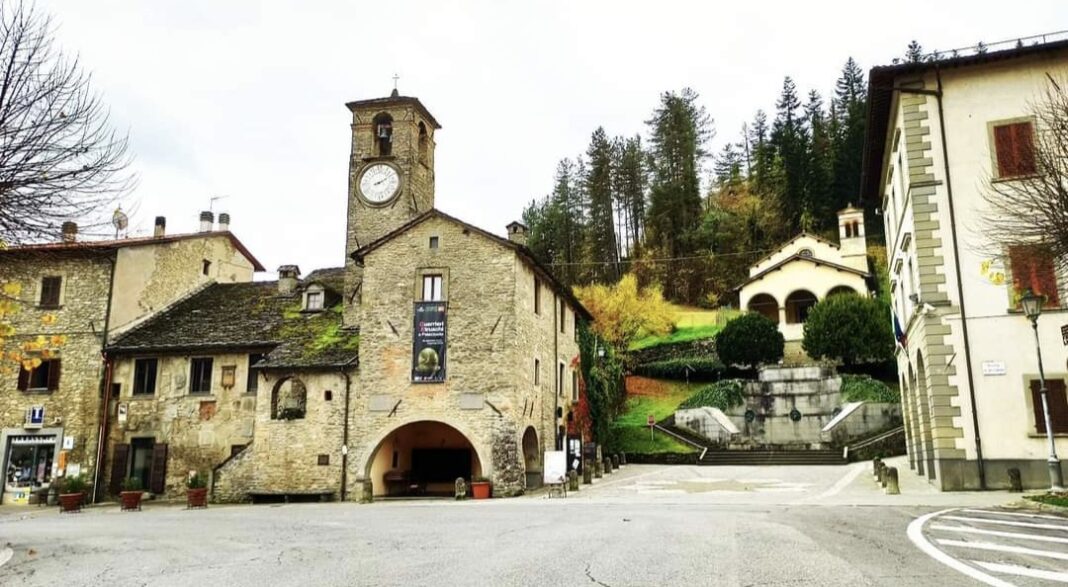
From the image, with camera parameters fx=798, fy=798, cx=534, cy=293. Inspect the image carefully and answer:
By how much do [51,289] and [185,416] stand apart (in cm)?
789

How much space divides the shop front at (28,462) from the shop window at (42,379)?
1555 mm

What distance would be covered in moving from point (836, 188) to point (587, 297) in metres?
26.3

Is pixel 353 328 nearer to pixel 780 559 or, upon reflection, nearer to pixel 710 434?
pixel 710 434

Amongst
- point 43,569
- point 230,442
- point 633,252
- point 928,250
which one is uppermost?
point 633,252

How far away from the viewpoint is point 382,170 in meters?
31.7

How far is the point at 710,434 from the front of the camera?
38.4 m

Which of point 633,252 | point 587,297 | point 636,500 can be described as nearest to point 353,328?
point 636,500

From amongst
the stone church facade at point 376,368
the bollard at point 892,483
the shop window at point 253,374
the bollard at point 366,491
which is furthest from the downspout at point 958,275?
the shop window at point 253,374

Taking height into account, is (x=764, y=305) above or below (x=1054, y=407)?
above

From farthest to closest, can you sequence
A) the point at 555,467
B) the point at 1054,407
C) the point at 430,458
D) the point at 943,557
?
the point at 430,458
the point at 555,467
the point at 1054,407
the point at 943,557

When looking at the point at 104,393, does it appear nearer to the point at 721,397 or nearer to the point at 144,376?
the point at 144,376

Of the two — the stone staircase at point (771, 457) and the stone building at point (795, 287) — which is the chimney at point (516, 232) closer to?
the stone staircase at point (771, 457)

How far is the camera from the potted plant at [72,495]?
25.3 m

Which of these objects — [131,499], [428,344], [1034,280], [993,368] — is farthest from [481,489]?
[1034,280]
